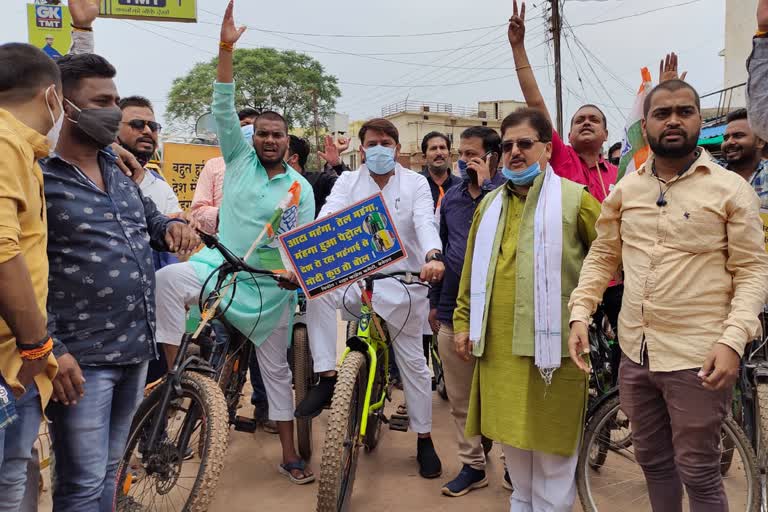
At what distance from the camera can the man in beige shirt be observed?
7.09 feet

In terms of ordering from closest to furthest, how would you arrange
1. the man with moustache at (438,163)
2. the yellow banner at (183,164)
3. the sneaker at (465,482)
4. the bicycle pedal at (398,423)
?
the sneaker at (465,482) → the bicycle pedal at (398,423) → the man with moustache at (438,163) → the yellow banner at (183,164)

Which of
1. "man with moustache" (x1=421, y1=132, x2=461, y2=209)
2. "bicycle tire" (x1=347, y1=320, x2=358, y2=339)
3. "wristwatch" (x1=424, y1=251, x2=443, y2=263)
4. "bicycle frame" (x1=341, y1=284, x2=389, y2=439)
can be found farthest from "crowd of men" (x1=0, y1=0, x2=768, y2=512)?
"man with moustache" (x1=421, y1=132, x2=461, y2=209)

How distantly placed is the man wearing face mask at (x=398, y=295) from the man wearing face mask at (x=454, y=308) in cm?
13

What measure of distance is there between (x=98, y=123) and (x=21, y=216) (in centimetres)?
70

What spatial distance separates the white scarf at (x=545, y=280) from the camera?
260 centimetres

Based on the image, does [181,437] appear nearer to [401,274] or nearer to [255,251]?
[255,251]

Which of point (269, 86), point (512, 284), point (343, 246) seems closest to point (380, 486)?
point (343, 246)

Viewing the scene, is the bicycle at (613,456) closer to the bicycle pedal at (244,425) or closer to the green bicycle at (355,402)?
the green bicycle at (355,402)

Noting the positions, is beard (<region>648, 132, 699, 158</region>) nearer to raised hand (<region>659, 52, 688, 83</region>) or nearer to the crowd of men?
the crowd of men

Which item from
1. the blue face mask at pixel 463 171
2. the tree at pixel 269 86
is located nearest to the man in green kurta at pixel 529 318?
the blue face mask at pixel 463 171

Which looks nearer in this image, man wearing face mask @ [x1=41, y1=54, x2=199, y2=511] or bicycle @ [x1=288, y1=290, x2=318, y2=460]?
man wearing face mask @ [x1=41, y1=54, x2=199, y2=511]

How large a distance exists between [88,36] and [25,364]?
82.1 inches

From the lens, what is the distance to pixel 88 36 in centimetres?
315

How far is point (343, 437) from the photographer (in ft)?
9.38
